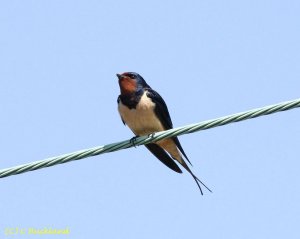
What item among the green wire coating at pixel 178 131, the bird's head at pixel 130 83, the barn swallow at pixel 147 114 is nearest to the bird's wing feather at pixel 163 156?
the barn swallow at pixel 147 114

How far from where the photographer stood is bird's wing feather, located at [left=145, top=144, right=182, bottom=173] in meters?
7.21

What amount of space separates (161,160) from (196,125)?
8.08 feet

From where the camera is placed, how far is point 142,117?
6918 mm

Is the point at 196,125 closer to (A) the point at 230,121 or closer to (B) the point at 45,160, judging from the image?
(A) the point at 230,121

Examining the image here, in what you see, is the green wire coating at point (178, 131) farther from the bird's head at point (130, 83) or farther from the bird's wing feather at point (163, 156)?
the bird's wing feather at point (163, 156)

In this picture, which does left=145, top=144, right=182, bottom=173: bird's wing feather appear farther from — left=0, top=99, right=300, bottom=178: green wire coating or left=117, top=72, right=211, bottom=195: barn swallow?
left=0, top=99, right=300, bottom=178: green wire coating

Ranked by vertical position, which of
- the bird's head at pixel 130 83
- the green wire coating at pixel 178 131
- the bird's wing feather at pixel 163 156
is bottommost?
the bird's wing feather at pixel 163 156

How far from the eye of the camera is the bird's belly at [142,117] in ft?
22.7

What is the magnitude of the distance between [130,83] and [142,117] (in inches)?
17.2

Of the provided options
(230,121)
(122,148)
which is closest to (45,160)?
(122,148)

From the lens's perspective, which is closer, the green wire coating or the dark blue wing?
Answer: the green wire coating

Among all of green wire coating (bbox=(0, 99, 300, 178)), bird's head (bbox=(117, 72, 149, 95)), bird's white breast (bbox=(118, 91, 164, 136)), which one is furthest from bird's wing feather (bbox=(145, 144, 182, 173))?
green wire coating (bbox=(0, 99, 300, 178))

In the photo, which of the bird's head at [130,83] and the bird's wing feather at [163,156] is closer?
the bird's head at [130,83]

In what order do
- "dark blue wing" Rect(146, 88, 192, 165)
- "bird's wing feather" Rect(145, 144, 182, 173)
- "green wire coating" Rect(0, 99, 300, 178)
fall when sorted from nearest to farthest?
"green wire coating" Rect(0, 99, 300, 178), "dark blue wing" Rect(146, 88, 192, 165), "bird's wing feather" Rect(145, 144, 182, 173)
